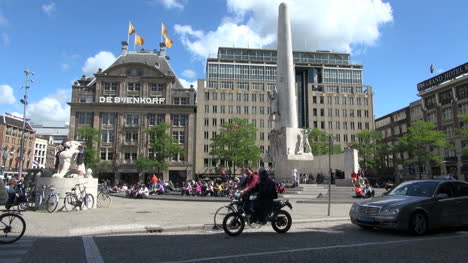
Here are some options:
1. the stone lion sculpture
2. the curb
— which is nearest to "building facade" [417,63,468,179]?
the stone lion sculpture

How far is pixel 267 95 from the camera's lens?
7756 cm

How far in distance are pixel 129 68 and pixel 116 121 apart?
10380 millimetres

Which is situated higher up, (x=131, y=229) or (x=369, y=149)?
(x=369, y=149)

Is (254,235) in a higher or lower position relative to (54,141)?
lower

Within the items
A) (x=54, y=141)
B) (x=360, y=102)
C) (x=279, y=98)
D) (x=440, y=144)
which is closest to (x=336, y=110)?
(x=360, y=102)

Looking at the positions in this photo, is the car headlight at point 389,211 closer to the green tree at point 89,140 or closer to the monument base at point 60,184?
the monument base at point 60,184

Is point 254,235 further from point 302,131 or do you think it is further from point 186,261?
point 302,131

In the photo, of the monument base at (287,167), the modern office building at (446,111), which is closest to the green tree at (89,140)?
the monument base at (287,167)

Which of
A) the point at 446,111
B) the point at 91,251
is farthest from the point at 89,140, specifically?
the point at 446,111

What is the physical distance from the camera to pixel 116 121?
220ft

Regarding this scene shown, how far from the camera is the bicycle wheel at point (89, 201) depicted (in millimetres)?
15764

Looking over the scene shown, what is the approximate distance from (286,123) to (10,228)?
2357 cm

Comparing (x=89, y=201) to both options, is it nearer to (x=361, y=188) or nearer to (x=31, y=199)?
(x=31, y=199)

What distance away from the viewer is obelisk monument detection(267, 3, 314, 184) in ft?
94.1
